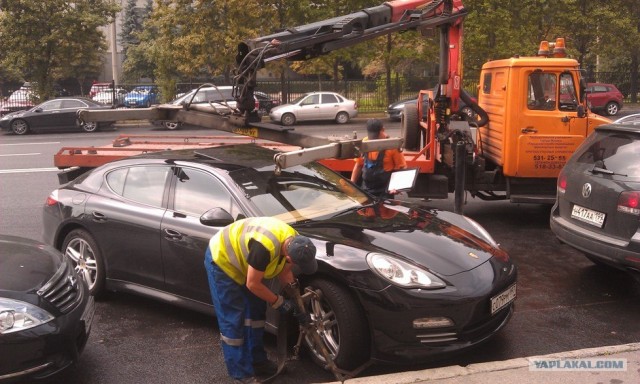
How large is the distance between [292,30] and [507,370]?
470cm

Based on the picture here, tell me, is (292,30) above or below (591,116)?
above

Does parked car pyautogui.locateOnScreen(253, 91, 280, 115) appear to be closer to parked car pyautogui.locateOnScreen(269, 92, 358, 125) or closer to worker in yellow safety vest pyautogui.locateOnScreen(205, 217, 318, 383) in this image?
parked car pyautogui.locateOnScreen(269, 92, 358, 125)

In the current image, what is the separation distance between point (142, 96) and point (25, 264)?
26767 millimetres

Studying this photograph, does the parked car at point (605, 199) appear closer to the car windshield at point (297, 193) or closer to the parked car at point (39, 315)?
the car windshield at point (297, 193)

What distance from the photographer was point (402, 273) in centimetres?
434

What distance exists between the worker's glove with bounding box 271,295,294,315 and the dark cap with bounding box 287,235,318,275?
366 millimetres

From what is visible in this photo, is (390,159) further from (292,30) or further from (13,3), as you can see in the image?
(13,3)

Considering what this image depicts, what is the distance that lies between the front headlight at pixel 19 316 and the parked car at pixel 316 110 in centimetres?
2204

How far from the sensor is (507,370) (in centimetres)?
405

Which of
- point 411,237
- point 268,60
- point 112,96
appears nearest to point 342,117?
point 112,96

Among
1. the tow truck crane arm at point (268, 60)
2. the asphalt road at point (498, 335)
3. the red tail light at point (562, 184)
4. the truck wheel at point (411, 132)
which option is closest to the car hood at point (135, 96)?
the truck wheel at point (411, 132)

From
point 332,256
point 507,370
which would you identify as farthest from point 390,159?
point 507,370

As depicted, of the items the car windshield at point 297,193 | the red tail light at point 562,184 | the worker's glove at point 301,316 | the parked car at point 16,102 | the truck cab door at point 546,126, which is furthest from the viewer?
the parked car at point 16,102

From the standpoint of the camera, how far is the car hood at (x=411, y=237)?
179 inches
